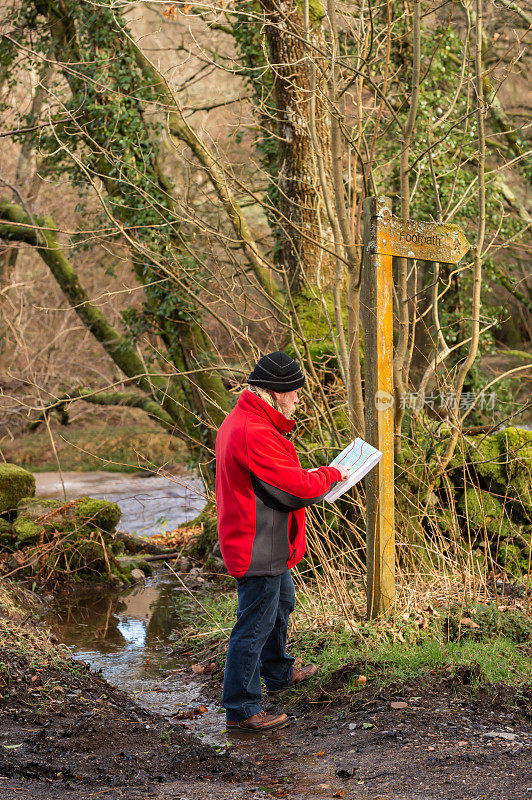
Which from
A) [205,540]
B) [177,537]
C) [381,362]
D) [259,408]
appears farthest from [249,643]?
[177,537]

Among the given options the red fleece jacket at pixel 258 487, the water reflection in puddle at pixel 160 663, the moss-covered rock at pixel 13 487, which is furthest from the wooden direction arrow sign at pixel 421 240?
the moss-covered rock at pixel 13 487

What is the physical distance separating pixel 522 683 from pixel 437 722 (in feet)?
2.10

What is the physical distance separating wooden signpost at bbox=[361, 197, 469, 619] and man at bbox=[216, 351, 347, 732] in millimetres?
517

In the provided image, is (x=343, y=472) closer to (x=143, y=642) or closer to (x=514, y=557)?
(x=143, y=642)

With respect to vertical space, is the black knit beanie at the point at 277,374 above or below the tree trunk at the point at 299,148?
below

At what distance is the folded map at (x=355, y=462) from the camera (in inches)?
175

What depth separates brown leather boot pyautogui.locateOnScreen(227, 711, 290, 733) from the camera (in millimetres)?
4438

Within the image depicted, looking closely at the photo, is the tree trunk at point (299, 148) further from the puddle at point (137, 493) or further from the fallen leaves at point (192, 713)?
the puddle at point (137, 493)

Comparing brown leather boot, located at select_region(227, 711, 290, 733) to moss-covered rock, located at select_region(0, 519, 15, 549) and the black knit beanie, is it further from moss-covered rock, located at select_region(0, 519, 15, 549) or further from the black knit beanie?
moss-covered rock, located at select_region(0, 519, 15, 549)

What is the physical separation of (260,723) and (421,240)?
2.81 metres

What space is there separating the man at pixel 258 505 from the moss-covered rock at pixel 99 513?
4.68m

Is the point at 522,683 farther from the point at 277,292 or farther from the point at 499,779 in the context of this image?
the point at 277,292

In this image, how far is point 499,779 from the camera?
3.50 m

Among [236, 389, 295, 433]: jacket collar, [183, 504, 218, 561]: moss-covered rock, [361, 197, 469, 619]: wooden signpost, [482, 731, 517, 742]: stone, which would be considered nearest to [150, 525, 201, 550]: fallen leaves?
[183, 504, 218, 561]: moss-covered rock
